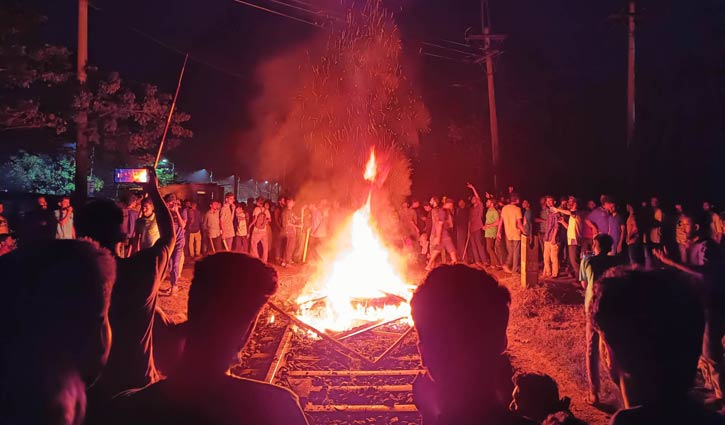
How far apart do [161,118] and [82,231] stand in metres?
16.3

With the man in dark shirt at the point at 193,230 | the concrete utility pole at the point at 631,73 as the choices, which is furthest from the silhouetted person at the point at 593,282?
the concrete utility pole at the point at 631,73

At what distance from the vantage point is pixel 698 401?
1786 mm

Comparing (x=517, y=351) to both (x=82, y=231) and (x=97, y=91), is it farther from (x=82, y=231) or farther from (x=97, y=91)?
(x=97, y=91)

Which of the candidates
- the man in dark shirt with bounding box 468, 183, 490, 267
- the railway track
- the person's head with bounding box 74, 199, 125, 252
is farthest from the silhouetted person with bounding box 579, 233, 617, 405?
the man in dark shirt with bounding box 468, 183, 490, 267

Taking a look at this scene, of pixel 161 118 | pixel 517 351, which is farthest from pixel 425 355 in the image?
pixel 161 118

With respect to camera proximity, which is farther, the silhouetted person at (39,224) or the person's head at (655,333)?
the silhouetted person at (39,224)

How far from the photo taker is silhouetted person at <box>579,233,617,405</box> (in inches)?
205

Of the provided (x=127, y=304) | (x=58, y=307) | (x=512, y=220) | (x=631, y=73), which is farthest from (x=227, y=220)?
(x=631, y=73)

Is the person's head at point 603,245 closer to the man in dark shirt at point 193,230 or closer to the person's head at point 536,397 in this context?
the person's head at point 536,397

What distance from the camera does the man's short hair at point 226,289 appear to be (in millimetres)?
1800

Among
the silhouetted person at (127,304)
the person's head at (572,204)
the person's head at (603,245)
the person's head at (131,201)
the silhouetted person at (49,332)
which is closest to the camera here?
the silhouetted person at (49,332)

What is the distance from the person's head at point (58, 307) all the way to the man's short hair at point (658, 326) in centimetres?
222

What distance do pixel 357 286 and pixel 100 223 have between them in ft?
27.9

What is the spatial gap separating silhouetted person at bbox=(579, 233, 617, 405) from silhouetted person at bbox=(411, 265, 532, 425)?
381cm
